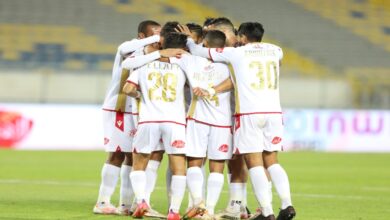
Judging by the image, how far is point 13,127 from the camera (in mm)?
24141

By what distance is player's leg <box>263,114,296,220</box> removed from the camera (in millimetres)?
9414

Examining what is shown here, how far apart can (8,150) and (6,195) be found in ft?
38.2

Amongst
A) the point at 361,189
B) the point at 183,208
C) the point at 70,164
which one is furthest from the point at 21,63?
the point at 183,208

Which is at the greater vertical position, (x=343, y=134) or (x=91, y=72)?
(x=91, y=72)

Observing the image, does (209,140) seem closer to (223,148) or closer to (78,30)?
(223,148)

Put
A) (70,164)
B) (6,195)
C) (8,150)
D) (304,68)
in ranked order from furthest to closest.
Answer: (304,68) → (8,150) → (70,164) → (6,195)

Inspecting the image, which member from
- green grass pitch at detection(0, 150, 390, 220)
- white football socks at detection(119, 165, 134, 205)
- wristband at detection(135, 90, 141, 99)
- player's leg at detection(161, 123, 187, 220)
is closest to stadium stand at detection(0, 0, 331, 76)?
green grass pitch at detection(0, 150, 390, 220)

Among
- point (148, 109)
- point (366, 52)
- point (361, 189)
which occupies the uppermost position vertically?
point (366, 52)

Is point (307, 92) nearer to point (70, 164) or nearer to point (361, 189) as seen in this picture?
point (70, 164)

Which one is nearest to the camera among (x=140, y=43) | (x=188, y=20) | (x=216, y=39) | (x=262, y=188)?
(x=262, y=188)

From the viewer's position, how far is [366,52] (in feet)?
101

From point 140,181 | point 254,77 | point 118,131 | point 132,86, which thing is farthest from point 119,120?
point 254,77

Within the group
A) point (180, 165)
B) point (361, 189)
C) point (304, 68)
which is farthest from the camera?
point (304, 68)

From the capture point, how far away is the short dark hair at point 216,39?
32.0 ft
